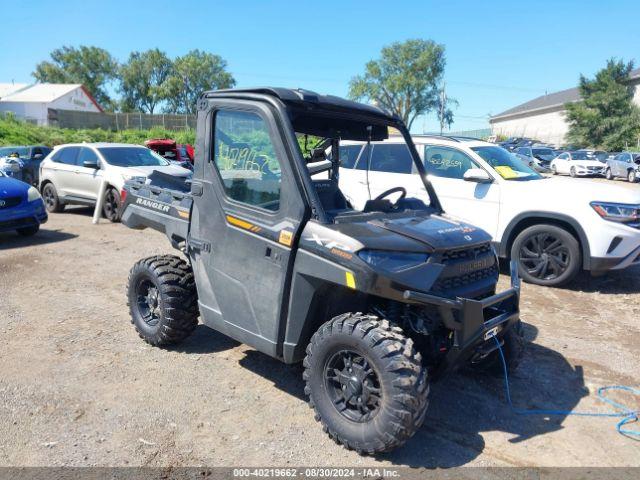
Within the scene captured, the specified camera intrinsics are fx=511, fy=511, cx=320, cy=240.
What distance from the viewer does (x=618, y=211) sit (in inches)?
252

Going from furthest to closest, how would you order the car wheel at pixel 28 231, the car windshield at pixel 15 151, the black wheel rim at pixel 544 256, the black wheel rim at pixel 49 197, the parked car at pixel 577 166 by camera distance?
the parked car at pixel 577 166 → the car windshield at pixel 15 151 → the black wheel rim at pixel 49 197 → the car wheel at pixel 28 231 → the black wheel rim at pixel 544 256

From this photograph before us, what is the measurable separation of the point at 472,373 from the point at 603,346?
167 cm

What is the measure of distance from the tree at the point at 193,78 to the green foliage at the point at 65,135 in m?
37.4

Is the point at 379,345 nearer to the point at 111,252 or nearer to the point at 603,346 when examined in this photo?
the point at 603,346

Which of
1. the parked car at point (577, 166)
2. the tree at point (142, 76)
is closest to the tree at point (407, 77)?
the tree at point (142, 76)

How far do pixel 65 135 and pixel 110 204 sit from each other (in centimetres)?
3115

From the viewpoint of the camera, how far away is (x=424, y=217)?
12.7ft

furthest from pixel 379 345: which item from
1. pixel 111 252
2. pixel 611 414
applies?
pixel 111 252

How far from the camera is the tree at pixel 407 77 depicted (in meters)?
77.3

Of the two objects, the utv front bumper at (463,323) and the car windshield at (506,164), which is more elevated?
the car windshield at (506,164)

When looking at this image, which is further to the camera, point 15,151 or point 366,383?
point 15,151

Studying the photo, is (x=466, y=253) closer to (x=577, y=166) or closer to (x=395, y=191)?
(x=395, y=191)

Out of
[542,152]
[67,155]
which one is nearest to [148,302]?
[67,155]

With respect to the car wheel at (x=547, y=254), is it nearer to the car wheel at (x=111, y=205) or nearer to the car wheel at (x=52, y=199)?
the car wheel at (x=111, y=205)
